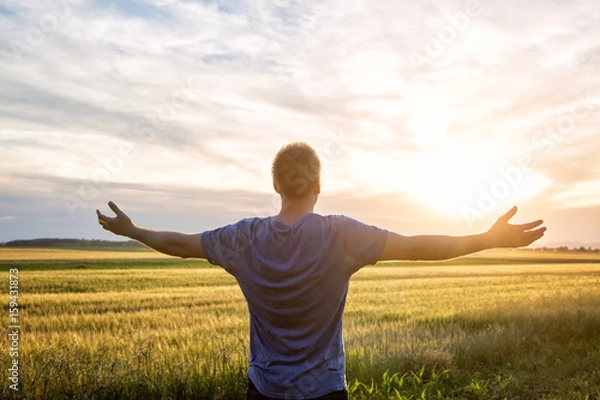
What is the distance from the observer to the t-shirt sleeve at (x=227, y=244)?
9.07 ft

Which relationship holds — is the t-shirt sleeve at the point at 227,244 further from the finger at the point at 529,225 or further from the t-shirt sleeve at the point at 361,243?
the finger at the point at 529,225

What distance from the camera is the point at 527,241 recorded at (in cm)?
277

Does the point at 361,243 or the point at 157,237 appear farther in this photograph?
the point at 157,237

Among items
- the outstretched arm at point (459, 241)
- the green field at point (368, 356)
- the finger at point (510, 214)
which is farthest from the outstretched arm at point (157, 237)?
the green field at point (368, 356)

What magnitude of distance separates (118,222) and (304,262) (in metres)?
1.18

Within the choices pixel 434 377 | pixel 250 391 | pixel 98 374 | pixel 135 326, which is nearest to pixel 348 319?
pixel 135 326

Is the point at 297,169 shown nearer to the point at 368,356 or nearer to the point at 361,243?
the point at 361,243

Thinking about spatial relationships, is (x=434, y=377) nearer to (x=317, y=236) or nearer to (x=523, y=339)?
(x=523, y=339)

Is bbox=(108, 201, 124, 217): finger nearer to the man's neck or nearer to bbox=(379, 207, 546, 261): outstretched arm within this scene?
the man's neck

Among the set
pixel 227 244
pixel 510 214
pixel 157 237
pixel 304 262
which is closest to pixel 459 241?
pixel 510 214

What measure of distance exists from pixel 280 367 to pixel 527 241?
1.41 meters

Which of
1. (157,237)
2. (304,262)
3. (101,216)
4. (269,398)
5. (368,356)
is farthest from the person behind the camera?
(368,356)

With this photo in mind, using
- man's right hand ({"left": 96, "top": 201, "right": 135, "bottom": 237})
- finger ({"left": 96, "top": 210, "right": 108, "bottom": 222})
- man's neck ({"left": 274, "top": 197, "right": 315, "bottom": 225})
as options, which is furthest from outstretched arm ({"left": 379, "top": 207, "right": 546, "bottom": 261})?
finger ({"left": 96, "top": 210, "right": 108, "bottom": 222})

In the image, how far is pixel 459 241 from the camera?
2.76 metres
